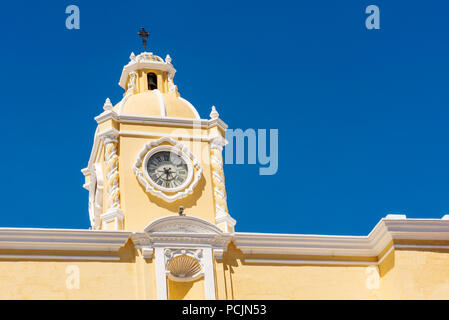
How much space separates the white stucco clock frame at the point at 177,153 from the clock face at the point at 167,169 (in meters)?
0.14

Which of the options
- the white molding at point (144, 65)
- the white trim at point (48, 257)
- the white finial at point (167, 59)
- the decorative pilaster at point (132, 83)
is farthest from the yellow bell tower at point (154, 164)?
the white finial at point (167, 59)

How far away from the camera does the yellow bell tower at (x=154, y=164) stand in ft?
98.5

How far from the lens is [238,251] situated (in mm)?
28812

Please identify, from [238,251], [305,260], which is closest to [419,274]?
[305,260]

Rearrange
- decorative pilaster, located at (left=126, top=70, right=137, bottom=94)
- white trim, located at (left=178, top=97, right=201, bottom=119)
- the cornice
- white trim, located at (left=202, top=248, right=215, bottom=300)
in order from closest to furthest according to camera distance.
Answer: white trim, located at (left=202, top=248, right=215, bottom=300) < the cornice < white trim, located at (left=178, top=97, right=201, bottom=119) < decorative pilaster, located at (left=126, top=70, right=137, bottom=94)

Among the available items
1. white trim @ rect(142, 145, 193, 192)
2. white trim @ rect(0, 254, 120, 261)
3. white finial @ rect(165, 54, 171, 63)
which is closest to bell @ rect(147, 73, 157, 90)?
white finial @ rect(165, 54, 171, 63)

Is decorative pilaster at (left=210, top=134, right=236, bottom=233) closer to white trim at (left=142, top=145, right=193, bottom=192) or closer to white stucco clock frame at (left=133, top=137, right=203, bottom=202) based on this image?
white stucco clock frame at (left=133, top=137, right=203, bottom=202)

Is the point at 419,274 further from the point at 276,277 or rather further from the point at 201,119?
the point at 201,119

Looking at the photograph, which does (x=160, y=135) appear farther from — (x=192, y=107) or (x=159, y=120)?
(x=192, y=107)

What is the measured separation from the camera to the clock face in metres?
30.8
